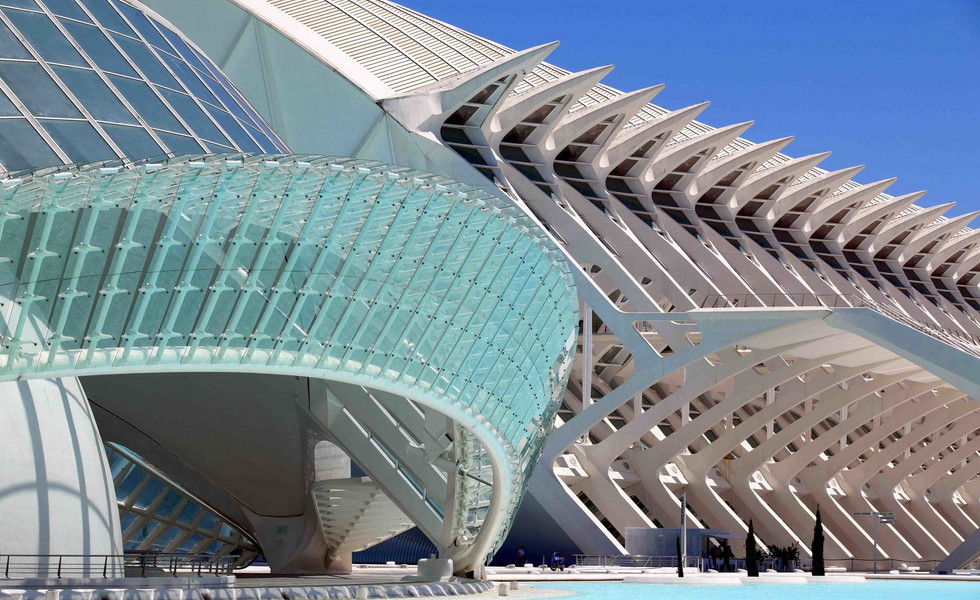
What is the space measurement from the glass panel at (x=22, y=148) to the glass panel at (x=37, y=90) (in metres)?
0.65

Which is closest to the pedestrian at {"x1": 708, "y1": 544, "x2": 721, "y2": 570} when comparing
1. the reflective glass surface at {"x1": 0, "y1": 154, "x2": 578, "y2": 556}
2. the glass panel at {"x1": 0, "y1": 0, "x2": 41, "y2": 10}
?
the reflective glass surface at {"x1": 0, "y1": 154, "x2": 578, "y2": 556}

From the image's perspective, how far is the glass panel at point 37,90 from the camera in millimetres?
22281

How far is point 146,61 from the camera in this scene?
88.8ft

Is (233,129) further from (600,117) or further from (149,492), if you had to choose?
(600,117)

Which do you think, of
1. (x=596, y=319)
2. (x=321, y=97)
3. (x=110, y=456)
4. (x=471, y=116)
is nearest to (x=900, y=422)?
→ (x=596, y=319)

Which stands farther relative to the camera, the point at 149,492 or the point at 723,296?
the point at 723,296

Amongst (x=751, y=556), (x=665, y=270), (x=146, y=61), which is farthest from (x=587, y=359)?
(x=146, y=61)

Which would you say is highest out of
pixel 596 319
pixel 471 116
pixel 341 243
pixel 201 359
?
pixel 471 116

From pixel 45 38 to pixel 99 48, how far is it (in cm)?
139

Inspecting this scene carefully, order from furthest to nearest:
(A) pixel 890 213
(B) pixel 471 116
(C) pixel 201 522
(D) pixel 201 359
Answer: (A) pixel 890 213
(B) pixel 471 116
(C) pixel 201 522
(D) pixel 201 359

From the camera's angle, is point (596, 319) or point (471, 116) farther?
point (596, 319)

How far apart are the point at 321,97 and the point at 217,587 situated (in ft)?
98.6

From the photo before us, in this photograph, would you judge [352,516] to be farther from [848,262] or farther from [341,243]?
[848,262]

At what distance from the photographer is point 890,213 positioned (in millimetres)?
62625
